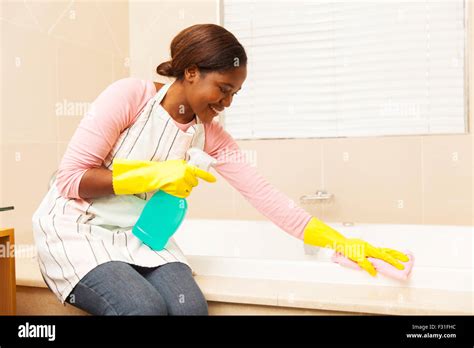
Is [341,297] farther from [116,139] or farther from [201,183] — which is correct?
[201,183]

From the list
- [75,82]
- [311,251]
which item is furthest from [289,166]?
[75,82]

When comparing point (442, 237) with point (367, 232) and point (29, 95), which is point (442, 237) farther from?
point (29, 95)

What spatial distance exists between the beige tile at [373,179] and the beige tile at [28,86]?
1.12 metres

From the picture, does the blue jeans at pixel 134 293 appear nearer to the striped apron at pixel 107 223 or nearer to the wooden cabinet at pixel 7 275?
the striped apron at pixel 107 223

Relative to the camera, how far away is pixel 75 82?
2.14m

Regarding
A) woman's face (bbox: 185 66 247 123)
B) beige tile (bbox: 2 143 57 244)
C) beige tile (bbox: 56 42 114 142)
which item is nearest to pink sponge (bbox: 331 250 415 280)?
woman's face (bbox: 185 66 247 123)

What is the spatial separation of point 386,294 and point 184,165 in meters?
0.55

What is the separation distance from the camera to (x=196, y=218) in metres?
2.44

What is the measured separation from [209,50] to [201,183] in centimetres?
129

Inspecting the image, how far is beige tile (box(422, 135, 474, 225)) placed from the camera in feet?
6.73

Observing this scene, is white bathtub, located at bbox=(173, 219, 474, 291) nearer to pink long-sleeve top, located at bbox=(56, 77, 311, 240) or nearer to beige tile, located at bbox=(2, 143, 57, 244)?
pink long-sleeve top, located at bbox=(56, 77, 311, 240)
